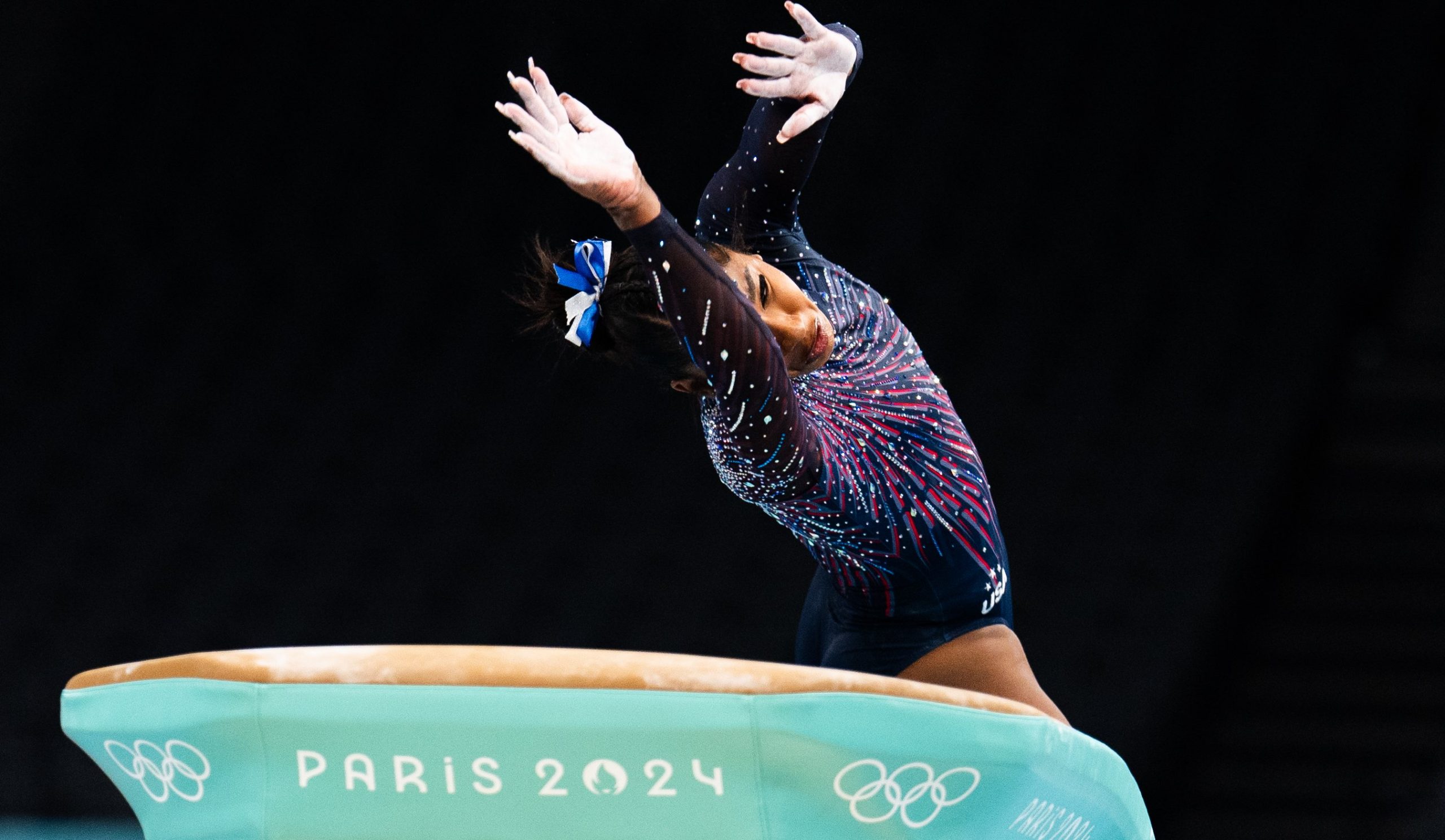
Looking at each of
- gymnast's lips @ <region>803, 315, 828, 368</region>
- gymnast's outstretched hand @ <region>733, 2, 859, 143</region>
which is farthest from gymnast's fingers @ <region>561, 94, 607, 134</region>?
gymnast's lips @ <region>803, 315, 828, 368</region>

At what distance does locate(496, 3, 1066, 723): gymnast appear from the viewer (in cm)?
158

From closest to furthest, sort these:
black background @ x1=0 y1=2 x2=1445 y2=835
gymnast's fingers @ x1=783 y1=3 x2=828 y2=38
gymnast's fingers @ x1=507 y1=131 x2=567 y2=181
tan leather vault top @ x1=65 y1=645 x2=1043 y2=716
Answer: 1. tan leather vault top @ x1=65 y1=645 x2=1043 y2=716
2. gymnast's fingers @ x1=507 y1=131 x2=567 y2=181
3. gymnast's fingers @ x1=783 y1=3 x2=828 y2=38
4. black background @ x1=0 y1=2 x2=1445 y2=835

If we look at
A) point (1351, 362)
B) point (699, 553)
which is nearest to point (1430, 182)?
point (1351, 362)

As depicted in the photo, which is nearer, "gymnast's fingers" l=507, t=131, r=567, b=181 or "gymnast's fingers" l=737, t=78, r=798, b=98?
"gymnast's fingers" l=507, t=131, r=567, b=181

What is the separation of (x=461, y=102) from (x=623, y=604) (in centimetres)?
130

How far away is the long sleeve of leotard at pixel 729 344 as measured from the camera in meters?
1.34

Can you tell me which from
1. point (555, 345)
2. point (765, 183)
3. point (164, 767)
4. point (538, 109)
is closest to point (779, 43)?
point (765, 183)

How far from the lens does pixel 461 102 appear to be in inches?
135

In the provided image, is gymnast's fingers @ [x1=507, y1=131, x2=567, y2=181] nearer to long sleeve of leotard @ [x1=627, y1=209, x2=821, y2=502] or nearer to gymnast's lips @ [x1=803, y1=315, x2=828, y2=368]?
long sleeve of leotard @ [x1=627, y1=209, x2=821, y2=502]

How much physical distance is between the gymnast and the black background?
159 cm

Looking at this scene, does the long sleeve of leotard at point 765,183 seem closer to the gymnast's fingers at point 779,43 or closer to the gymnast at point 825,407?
the gymnast at point 825,407

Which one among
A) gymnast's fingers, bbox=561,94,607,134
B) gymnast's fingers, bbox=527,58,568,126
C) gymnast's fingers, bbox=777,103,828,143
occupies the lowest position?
gymnast's fingers, bbox=777,103,828,143

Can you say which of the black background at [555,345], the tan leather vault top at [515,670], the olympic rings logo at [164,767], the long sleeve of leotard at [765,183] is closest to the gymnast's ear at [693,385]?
the long sleeve of leotard at [765,183]

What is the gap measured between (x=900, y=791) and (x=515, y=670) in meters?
0.33
